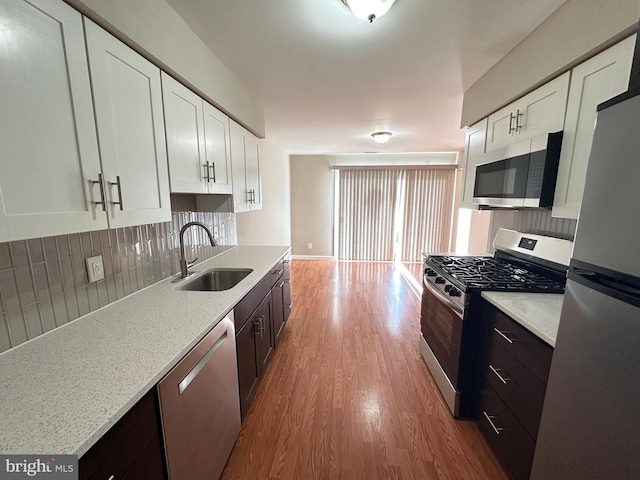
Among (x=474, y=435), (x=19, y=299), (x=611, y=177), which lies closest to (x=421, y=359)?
(x=474, y=435)

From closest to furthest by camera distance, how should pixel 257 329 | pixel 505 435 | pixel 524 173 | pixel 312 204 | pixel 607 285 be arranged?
1. pixel 607 285
2. pixel 505 435
3. pixel 524 173
4. pixel 257 329
5. pixel 312 204

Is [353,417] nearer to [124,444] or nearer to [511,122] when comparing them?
[124,444]

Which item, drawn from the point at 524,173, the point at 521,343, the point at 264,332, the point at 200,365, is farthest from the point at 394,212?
the point at 200,365

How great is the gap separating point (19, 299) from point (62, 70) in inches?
32.9

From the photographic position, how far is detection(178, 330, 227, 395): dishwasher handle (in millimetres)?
979

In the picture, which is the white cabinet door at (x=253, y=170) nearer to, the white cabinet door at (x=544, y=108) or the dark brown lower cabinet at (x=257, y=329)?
the dark brown lower cabinet at (x=257, y=329)

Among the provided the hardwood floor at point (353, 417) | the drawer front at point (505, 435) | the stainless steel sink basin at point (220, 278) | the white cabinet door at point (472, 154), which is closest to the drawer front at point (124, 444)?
the hardwood floor at point (353, 417)

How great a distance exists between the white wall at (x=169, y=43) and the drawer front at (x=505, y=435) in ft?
8.13

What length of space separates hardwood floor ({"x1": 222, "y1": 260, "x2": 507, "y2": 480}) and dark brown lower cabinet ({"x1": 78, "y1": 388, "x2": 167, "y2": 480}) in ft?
2.57

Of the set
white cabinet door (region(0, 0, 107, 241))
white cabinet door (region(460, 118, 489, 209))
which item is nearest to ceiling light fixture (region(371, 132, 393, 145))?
white cabinet door (region(460, 118, 489, 209))

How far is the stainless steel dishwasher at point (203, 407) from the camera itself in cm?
92

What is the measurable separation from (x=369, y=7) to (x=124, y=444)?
1944 millimetres

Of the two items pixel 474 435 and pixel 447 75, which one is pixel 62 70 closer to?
pixel 447 75

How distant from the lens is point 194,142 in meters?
1.58
